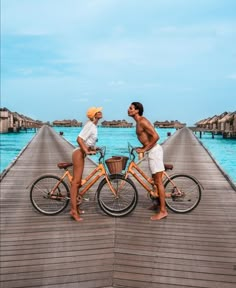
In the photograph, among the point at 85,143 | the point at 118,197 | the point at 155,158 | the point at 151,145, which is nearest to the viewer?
the point at 85,143

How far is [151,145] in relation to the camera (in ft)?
24.5

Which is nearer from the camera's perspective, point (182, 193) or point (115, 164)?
point (115, 164)

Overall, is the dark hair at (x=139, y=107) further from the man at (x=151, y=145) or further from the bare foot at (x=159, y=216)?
the bare foot at (x=159, y=216)

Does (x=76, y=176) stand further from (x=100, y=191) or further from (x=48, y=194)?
(x=48, y=194)

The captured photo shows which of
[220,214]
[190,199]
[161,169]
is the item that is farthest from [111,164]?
[220,214]

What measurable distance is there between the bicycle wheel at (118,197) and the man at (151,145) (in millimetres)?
459

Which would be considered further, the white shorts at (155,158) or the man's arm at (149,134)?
the white shorts at (155,158)

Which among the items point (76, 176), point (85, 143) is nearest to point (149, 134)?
point (85, 143)

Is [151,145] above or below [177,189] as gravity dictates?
above

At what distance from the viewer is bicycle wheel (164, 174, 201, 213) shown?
7.99 meters

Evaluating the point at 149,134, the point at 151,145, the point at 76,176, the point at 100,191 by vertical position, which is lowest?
the point at 100,191

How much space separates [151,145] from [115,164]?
0.70 meters

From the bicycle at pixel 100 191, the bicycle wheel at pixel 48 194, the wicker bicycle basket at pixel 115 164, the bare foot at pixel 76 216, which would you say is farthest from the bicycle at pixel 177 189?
the bicycle wheel at pixel 48 194

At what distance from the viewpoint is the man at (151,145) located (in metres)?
7.41
